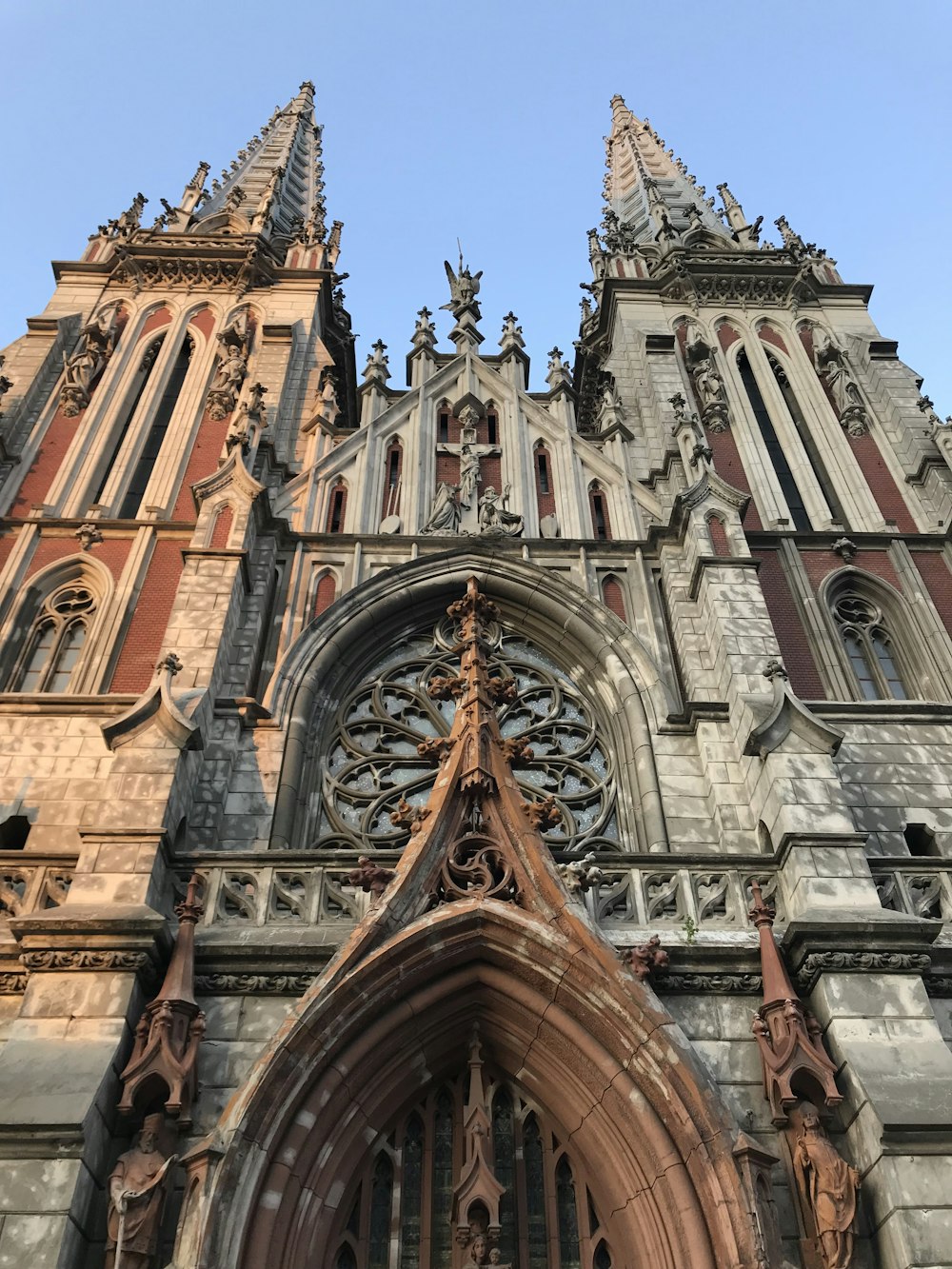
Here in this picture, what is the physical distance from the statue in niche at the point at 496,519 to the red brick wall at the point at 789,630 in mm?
3491

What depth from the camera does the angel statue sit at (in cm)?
2123

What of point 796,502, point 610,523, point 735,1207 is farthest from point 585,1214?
point 796,502

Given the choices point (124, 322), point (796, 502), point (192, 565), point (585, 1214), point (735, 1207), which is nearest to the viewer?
point (735, 1207)

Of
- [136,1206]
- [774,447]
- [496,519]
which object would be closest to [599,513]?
[496,519]

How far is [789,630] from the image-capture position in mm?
15000

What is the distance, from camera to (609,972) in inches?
356

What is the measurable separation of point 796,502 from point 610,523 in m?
3.40

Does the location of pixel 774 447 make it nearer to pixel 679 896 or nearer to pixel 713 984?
pixel 679 896

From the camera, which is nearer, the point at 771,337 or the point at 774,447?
the point at 774,447

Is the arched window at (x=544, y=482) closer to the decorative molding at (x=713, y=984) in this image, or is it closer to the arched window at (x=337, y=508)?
the arched window at (x=337, y=508)

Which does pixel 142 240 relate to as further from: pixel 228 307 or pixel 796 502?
pixel 796 502

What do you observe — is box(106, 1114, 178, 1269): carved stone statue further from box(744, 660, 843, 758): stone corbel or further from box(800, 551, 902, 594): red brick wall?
box(800, 551, 902, 594): red brick wall

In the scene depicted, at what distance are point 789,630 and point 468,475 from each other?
16.7 feet

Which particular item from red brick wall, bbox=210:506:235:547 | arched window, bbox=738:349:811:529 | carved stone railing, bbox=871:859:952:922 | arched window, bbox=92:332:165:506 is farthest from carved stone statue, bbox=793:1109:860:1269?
arched window, bbox=92:332:165:506
